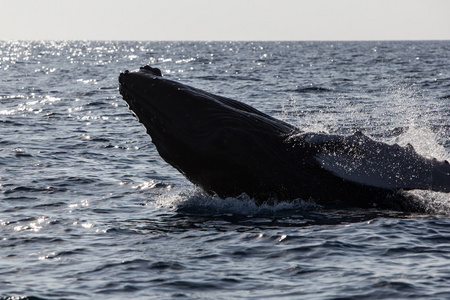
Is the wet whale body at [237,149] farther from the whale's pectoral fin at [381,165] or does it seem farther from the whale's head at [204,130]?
the whale's pectoral fin at [381,165]

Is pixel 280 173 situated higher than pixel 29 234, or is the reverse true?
pixel 280 173

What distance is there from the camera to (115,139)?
21438 millimetres

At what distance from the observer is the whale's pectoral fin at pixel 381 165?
9.62 meters

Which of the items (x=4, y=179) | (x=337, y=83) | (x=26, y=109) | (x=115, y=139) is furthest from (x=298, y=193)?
(x=337, y=83)

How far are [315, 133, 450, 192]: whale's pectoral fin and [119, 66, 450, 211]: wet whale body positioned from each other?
409 millimetres

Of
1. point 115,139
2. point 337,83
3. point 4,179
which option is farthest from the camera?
point 337,83

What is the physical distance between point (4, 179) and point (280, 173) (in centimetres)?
668

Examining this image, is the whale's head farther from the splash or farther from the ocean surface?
the ocean surface

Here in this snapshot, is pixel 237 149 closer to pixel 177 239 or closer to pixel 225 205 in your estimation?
pixel 225 205

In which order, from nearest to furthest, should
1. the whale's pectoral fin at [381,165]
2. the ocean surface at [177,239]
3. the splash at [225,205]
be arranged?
the ocean surface at [177,239] → the whale's pectoral fin at [381,165] → the splash at [225,205]

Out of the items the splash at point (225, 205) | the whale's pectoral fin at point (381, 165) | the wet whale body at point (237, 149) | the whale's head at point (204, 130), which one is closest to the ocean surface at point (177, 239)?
the splash at point (225, 205)

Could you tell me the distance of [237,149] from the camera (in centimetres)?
1118

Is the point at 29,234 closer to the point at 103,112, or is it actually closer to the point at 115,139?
the point at 115,139

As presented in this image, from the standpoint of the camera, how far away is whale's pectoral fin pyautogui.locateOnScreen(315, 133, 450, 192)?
9.62m
